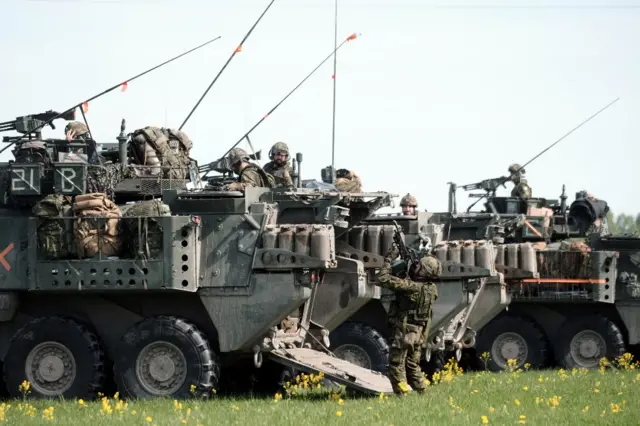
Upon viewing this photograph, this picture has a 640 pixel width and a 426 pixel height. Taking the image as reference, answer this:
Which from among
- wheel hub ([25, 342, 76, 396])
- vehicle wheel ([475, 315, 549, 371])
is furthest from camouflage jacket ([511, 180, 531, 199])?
wheel hub ([25, 342, 76, 396])

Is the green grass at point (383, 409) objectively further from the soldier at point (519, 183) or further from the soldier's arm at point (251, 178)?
the soldier at point (519, 183)

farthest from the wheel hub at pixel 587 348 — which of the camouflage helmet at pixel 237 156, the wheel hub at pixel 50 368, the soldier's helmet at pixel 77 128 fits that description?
the wheel hub at pixel 50 368

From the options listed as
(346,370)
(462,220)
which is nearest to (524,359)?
(462,220)

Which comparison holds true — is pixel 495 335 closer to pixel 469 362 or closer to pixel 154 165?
pixel 469 362

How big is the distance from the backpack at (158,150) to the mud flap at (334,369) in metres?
3.07

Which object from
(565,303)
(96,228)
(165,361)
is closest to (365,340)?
(165,361)

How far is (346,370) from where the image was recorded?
61.8 feet

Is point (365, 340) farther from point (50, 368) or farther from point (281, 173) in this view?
point (50, 368)

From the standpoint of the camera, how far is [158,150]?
21.2 meters

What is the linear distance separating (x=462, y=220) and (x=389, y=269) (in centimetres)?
856

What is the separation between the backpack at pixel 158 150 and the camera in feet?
68.5

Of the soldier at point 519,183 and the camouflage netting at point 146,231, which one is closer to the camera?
the camouflage netting at point 146,231

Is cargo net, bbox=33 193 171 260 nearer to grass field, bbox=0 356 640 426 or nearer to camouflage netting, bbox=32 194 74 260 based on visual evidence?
camouflage netting, bbox=32 194 74 260

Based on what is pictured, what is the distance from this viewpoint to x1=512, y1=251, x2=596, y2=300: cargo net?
27078 millimetres
